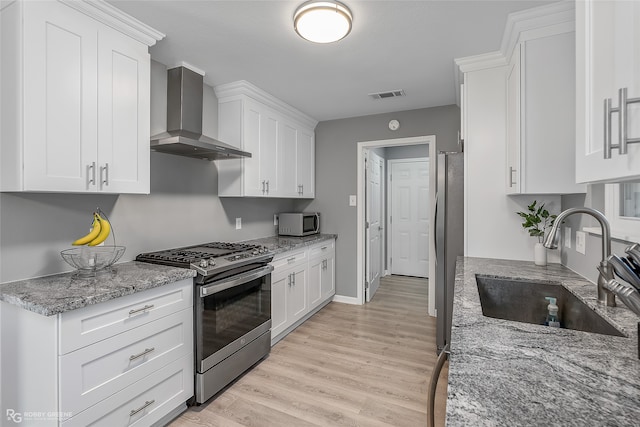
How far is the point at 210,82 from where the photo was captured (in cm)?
285

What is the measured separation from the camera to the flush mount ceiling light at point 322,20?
5.66 ft

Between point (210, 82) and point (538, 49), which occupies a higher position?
point (210, 82)

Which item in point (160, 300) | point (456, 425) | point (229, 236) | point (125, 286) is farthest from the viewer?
point (229, 236)

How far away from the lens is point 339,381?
7.56 ft

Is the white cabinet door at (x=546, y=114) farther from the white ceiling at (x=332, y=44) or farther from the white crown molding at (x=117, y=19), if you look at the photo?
the white crown molding at (x=117, y=19)

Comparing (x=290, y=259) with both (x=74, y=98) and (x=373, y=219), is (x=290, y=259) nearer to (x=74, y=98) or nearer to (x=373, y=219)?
(x=373, y=219)

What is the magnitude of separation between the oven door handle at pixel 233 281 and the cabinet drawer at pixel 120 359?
16 centimetres

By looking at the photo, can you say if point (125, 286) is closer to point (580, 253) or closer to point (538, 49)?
point (580, 253)

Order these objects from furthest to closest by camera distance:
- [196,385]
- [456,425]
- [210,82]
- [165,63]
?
1. [210,82]
2. [165,63]
3. [196,385]
4. [456,425]

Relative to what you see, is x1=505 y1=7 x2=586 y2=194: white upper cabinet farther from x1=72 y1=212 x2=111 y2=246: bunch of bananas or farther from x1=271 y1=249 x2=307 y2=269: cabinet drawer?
x1=72 y1=212 x2=111 y2=246: bunch of bananas

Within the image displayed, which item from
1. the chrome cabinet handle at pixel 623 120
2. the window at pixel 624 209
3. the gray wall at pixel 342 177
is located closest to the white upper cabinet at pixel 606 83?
the chrome cabinet handle at pixel 623 120

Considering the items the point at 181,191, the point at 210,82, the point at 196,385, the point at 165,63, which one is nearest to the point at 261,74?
the point at 210,82

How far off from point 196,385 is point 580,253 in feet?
8.07

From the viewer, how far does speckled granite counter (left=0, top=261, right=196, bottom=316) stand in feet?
4.45
